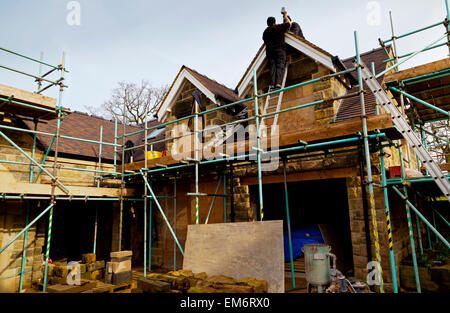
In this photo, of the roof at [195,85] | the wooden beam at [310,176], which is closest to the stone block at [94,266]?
the wooden beam at [310,176]

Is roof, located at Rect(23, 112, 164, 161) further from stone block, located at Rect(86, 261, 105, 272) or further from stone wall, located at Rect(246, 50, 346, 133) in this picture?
stone wall, located at Rect(246, 50, 346, 133)

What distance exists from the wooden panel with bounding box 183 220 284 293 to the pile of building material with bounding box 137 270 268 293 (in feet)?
0.62

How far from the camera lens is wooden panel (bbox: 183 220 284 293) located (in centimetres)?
524

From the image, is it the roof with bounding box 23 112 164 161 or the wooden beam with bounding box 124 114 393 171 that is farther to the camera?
the roof with bounding box 23 112 164 161

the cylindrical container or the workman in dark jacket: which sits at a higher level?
the workman in dark jacket

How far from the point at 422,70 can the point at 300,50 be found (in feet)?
10.5

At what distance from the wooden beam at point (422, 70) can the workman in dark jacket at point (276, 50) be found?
2728 mm

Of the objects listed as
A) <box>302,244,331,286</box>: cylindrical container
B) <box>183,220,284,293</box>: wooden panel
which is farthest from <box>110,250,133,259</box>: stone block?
<box>302,244,331,286</box>: cylindrical container

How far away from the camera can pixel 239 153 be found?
7.34 metres

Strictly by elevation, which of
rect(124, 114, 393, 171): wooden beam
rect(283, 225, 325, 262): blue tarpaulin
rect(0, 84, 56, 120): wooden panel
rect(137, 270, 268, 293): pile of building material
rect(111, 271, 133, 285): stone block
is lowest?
rect(111, 271, 133, 285): stone block

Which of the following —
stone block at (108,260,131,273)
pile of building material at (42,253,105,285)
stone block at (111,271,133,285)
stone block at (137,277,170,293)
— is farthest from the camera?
pile of building material at (42,253,105,285)
